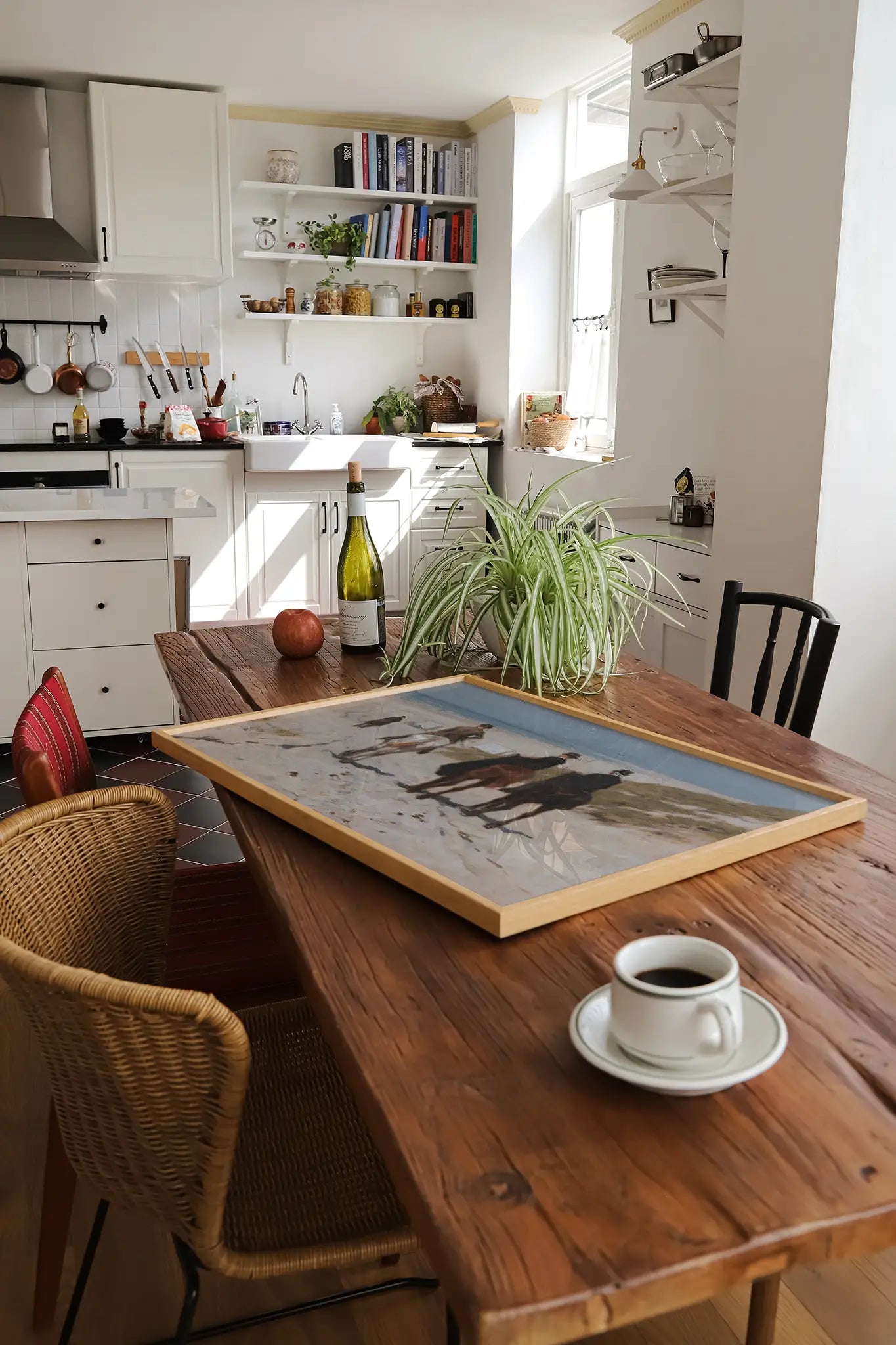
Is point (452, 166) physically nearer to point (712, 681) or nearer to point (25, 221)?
point (25, 221)

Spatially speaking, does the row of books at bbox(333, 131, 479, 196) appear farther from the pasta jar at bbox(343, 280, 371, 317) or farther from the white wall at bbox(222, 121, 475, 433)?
the pasta jar at bbox(343, 280, 371, 317)

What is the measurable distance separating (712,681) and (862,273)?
1.17 meters

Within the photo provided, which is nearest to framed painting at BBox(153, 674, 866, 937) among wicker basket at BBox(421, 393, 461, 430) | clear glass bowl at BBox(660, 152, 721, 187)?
clear glass bowl at BBox(660, 152, 721, 187)

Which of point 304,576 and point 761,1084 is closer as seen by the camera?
point 761,1084

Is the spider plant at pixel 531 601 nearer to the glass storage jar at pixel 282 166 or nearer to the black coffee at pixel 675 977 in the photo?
the black coffee at pixel 675 977

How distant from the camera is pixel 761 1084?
81cm

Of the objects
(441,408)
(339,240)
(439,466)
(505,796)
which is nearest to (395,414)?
(441,408)

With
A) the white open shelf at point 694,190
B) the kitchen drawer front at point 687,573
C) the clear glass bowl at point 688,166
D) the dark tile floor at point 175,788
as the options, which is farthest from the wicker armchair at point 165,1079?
the clear glass bowl at point 688,166

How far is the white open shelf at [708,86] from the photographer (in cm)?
341

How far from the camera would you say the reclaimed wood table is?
65 centimetres

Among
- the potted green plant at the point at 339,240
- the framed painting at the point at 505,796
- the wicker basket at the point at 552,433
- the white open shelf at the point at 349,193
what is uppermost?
the white open shelf at the point at 349,193

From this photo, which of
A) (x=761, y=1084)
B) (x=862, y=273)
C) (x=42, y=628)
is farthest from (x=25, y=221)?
(x=761, y=1084)

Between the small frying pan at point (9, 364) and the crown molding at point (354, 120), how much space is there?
5.58ft

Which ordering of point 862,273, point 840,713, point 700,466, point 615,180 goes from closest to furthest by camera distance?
point 862,273
point 840,713
point 700,466
point 615,180
